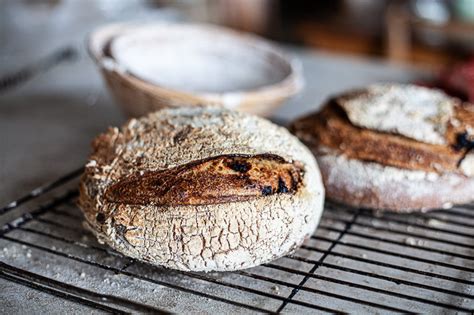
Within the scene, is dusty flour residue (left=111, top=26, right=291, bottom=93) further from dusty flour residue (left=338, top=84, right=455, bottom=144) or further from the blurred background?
the blurred background

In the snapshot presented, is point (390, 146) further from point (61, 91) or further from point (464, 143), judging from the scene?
point (61, 91)

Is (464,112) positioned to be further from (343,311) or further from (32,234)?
(32,234)

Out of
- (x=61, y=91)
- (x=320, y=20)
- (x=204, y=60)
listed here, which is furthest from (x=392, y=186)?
(x=320, y=20)

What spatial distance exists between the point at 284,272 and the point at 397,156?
40 centimetres

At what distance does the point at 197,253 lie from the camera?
44.3 inches

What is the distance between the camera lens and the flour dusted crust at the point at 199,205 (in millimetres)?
1122

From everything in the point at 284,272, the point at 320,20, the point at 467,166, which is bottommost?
the point at 320,20

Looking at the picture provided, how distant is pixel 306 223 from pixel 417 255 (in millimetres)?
270

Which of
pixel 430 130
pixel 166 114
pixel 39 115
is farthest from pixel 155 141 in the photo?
pixel 39 115

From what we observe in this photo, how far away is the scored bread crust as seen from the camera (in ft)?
4.59

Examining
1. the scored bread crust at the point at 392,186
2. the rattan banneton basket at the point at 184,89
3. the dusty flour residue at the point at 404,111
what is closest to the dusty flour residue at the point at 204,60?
the rattan banneton basket at the point at 184,89

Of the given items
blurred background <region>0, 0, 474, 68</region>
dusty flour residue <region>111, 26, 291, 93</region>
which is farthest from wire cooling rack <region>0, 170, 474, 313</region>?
blurred background <region>0, 0, 474, 68</region>

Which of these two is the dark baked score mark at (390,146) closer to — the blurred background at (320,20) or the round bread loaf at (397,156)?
the round bread loaf at (397,156)

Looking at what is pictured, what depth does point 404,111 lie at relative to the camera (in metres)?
1.49
